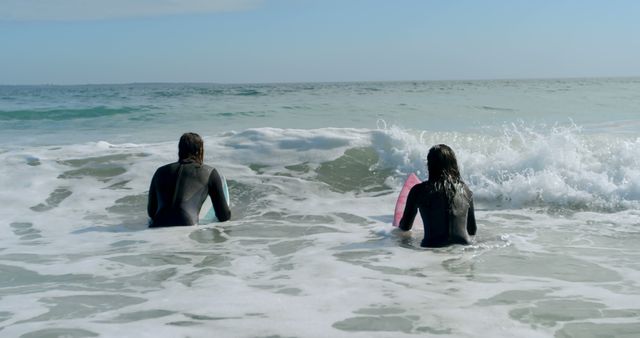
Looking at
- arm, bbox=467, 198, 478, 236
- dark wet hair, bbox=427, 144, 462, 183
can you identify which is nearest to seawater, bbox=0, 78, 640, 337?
arm, bbox=467, 198, 478, 236

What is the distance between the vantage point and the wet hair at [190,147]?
7055mm

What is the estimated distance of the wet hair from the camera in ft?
23.1

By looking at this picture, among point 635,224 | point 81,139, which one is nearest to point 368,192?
point 635,224

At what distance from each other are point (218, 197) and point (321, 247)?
1.57 m

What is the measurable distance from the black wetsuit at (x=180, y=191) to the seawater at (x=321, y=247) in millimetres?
182

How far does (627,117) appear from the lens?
1875cm

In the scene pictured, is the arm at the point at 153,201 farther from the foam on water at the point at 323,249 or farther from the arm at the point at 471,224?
the arm at the point at 471,224

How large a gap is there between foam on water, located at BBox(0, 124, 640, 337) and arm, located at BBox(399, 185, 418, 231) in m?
0.13

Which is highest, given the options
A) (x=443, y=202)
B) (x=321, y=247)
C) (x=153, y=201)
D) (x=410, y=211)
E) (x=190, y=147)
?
(x=190, y=147)

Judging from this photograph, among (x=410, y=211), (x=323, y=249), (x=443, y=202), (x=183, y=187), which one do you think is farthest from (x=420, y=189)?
(x=183, y=187)

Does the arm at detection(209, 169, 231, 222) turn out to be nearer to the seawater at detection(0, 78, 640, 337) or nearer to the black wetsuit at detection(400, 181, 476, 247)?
the seawater at detection(0, 78, 640, 337)

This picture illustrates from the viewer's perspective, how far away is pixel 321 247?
620cm

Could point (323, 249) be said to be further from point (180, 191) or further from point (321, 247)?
point (180, 191)

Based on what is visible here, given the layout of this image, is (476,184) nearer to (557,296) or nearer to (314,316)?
(557,296)
